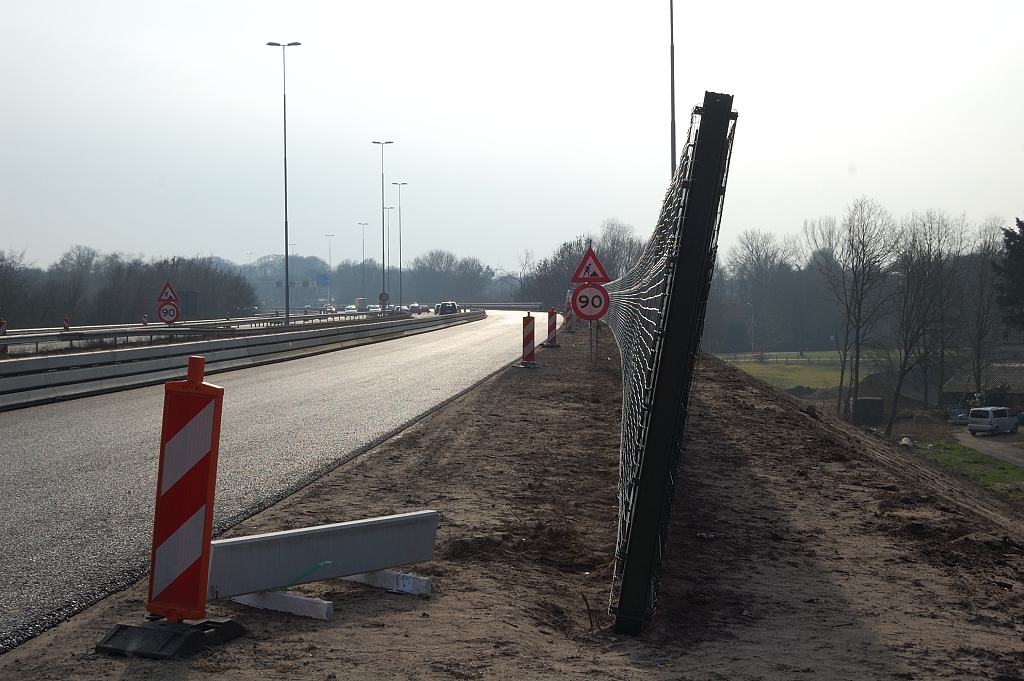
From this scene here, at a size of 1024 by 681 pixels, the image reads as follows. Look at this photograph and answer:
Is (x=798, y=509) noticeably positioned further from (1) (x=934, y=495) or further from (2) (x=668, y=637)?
(2) (x=668, y=637)

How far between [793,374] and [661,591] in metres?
84.9

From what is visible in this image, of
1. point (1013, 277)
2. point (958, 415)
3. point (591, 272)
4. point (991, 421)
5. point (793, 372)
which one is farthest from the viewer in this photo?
point (793, 372)

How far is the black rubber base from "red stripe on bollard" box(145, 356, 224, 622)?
5.3 inches

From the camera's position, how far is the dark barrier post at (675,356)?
176 inches

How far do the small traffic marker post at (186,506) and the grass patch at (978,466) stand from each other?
2988 centimetres

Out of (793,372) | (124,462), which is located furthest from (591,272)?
(793,372)

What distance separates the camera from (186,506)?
4.29m

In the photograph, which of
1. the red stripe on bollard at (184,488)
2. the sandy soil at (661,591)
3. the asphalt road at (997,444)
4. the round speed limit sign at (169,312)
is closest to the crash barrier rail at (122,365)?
the round speed limit sign at (169,312)

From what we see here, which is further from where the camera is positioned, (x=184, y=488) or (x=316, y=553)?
(x=316, y=553)

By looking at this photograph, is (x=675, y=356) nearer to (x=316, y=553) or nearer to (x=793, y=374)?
(x=316, y=553)

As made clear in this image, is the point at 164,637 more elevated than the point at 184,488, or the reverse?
the point at 184,488

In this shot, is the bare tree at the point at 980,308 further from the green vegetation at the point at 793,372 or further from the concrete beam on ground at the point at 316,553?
the concrete beam on ground at the point at 316,553

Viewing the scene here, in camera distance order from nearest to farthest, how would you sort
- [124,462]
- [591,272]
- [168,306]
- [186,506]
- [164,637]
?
[164,637]
[186,506]
[124,462]
[591,272]
[168,306]

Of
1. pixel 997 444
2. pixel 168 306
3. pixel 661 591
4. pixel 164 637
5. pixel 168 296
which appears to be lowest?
pixel 997 444
